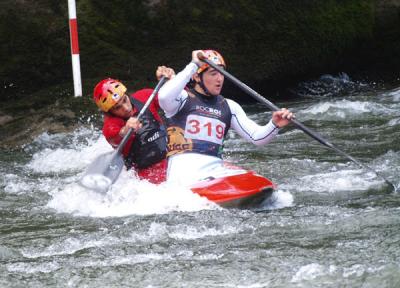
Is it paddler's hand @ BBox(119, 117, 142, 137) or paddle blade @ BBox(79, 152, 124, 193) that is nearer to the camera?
paddler's hand @ BBox(119, 117, 142, 137)

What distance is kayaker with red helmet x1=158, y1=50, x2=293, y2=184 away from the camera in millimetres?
6039

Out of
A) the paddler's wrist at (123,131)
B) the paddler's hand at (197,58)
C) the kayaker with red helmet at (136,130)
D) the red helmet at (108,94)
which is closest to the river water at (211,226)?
the kayaker with red helmet at (136,130)

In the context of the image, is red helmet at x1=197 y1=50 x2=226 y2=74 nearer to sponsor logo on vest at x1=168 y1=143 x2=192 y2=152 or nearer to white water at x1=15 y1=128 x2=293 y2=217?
sponsor logo on vest at x1=168 y1=143 x2=192 y2=152

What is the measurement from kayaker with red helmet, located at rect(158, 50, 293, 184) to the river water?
0.27 metres

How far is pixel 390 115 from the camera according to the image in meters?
9.39

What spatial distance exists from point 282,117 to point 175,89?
2.73 ft

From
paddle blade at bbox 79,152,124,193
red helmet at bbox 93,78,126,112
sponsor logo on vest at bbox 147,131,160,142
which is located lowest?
paddle blade at bbox 79,152,124,193

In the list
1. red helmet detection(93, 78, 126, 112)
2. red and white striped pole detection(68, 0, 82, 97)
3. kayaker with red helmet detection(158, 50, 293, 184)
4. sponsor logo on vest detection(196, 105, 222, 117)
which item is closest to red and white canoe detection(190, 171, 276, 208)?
kayaker with red helmet detection(158, 50, 293, 184)

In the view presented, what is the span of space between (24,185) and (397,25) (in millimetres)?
6978

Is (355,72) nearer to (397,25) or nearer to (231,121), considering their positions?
(397,25)

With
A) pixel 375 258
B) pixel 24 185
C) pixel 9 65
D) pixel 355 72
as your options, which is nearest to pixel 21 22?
pixel 9 65

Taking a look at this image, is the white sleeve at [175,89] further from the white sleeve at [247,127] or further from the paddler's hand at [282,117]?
the paddler's hand at [282,117]

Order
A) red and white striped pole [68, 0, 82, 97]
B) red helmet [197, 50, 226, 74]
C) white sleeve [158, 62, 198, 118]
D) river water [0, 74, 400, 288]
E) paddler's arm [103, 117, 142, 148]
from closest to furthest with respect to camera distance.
→ river water [0, 74, 400, 288] < white sleeve [158, 62, 198, 118] < red helmet [197, 50, 226, 74] < paddler's arm [103, 117, 142, 148] < red and white striped pole [68, 0, 82, 97]

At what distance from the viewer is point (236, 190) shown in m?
5.71
